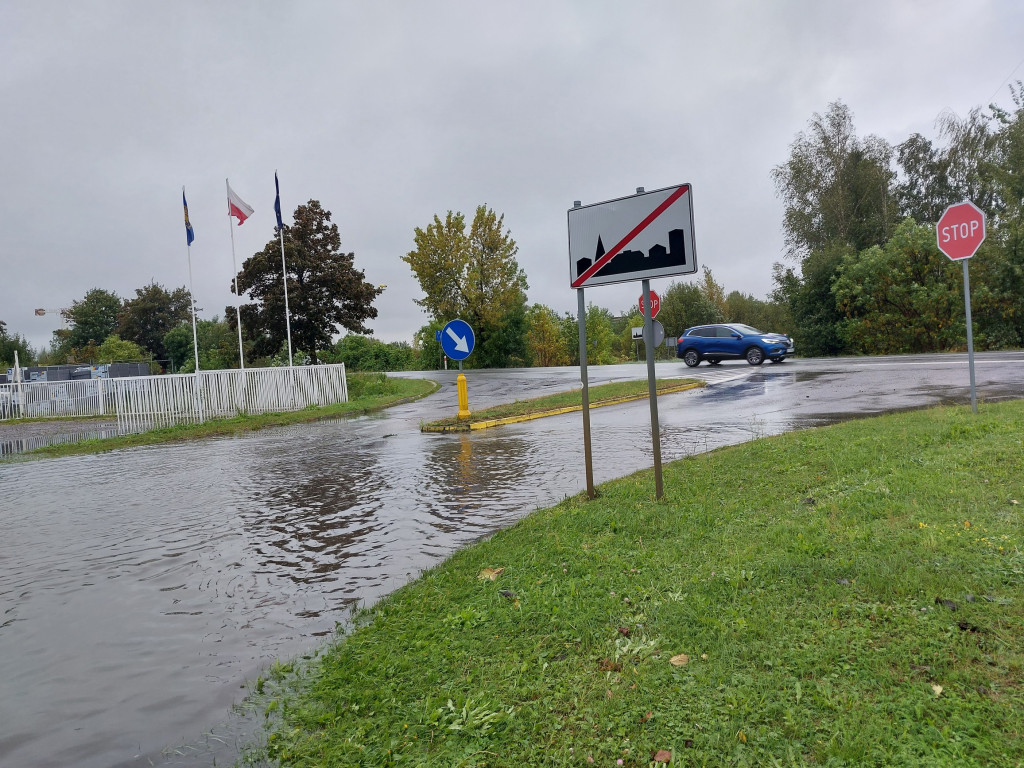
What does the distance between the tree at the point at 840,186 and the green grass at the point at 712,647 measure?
4134 cm

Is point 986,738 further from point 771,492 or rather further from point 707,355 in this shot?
point 707,355

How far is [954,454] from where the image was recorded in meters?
6.61

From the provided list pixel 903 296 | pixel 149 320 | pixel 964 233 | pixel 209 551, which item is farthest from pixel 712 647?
pixel 149 320

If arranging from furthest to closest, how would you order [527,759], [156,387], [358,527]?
1. [156,387]
2. [358,527]
3. [527,759]

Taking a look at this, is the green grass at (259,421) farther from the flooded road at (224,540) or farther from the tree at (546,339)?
the tree at (546,339)

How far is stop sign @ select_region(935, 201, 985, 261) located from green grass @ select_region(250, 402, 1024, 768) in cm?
555

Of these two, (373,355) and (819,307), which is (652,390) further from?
(373,355)

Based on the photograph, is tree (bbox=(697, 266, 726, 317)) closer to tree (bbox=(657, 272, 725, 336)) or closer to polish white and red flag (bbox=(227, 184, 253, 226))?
tree (bbox=(657, 272, 725, 336))

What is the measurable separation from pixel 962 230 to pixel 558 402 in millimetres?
Result: 10699

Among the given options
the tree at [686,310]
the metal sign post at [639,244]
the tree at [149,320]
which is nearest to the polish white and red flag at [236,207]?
the metal sign post at [639,244]

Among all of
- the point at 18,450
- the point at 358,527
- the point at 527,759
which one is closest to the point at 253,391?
the point at 18,450

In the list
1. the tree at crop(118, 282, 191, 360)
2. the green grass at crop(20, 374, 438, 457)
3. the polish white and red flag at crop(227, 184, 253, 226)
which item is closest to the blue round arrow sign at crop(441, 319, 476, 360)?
the green grass at crop(20, 374, 438, 457)

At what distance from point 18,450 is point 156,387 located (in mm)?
5425

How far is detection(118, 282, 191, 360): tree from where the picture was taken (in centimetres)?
7088
